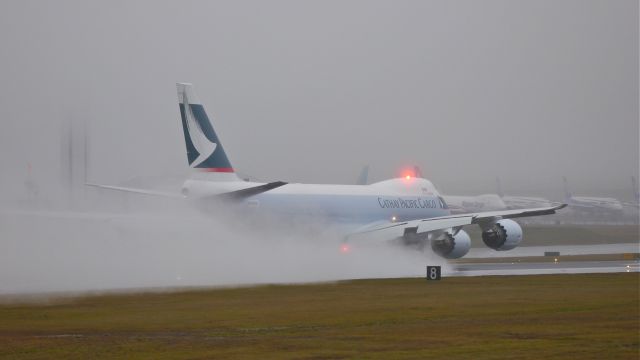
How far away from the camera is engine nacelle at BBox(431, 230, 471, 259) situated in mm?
53562

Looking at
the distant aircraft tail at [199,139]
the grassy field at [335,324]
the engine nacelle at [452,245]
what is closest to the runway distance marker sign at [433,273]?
the grassy field at [335,324]

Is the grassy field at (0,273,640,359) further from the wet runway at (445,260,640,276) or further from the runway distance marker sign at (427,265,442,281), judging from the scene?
the wet runway at (445,260,640,276)

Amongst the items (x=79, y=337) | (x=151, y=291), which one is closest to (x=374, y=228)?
(x=151, y=291)

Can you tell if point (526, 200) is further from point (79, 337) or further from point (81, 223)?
point (79, 337)

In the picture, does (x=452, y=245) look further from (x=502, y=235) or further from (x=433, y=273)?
(x=433, y=273)

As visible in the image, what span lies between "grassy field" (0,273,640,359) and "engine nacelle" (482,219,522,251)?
12.3 metres

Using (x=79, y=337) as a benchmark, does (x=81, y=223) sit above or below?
above

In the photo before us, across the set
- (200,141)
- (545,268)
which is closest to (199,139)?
(200,141)

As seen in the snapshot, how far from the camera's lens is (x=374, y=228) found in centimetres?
5953

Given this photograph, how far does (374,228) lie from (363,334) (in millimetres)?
33925

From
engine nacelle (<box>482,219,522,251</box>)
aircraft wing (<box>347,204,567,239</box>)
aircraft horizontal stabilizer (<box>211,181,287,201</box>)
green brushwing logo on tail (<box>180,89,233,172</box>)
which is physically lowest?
engine nacelle (<box>482,219,522,251</box>)

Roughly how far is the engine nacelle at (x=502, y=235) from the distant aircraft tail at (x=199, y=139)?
14202 mm

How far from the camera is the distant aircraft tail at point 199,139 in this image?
1977 inches

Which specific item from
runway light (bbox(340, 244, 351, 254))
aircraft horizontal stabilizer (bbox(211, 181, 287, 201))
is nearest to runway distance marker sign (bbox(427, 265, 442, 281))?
aircraft horizontal stabilizer (bbox(211, 181, 287, 201))
